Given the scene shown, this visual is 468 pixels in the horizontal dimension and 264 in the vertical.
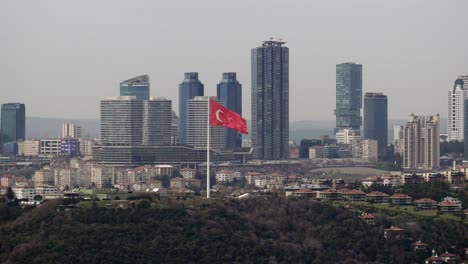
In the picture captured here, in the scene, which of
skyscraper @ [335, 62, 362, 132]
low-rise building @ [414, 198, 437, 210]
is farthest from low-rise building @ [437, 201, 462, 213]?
skyscraper @ [335, 62, 362, 132]

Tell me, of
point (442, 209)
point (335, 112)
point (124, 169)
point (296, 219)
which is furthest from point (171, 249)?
point (335, 112)

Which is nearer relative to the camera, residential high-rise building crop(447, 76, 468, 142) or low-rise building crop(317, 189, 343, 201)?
low-rise building crop(317, 189, 343, 201)

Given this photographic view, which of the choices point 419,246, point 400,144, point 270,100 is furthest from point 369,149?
point 419,246

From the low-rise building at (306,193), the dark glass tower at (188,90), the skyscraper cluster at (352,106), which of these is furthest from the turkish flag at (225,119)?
the skyscraper cluster at (352,106)

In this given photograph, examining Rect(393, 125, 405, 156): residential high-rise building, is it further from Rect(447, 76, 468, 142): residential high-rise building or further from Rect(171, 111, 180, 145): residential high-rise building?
Rect(171, 111, 180, 145): residential high-rise building

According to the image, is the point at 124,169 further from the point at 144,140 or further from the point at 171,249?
the point at 171,249

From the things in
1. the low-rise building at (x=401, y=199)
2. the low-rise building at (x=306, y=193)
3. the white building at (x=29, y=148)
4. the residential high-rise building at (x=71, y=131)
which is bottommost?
the low-rise building at (x=401, y=199)

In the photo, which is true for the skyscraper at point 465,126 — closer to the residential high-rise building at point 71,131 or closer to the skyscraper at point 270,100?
the skyscraper at point 270,100
